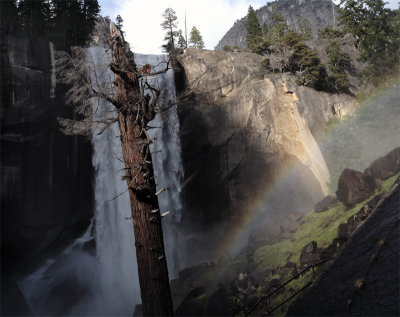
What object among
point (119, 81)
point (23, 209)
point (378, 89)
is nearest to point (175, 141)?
point (23, 209)

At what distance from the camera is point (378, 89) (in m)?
21.7

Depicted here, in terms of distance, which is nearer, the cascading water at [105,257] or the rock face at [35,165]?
the rock face at [35,165]

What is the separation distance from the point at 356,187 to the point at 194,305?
899 cm

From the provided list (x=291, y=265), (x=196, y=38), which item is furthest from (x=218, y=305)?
(x=196, y=38)

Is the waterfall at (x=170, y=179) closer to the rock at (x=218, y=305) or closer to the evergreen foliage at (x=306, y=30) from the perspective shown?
the rock at (x=218, y=305)

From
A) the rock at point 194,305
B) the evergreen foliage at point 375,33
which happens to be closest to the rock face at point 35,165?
the rock at point 194,305

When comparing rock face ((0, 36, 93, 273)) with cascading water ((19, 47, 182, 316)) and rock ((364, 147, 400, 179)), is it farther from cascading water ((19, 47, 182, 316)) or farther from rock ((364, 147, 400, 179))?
rock ((364, 147, 400, 179))

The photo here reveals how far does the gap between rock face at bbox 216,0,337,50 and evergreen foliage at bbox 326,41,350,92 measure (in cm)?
13447

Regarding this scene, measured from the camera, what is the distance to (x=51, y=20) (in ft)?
76.2

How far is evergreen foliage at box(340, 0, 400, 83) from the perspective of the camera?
22281mm

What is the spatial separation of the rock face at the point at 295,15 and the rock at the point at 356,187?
15156 cm

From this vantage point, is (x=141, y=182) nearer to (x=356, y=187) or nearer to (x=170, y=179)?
(x=356, y=187)

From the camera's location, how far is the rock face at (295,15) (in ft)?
510

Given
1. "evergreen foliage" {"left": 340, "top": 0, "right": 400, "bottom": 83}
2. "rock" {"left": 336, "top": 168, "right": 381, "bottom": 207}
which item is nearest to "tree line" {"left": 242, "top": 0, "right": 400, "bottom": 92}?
"evergreen foliage" {"left": 340, "top": 0, "right": 400, "bottom": 83}
